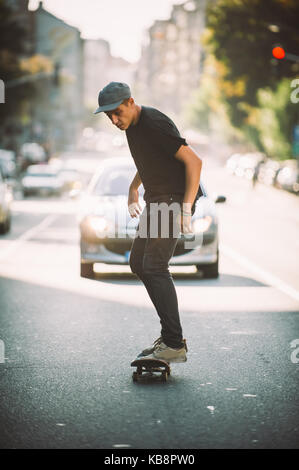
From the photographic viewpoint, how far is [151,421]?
4797 millimetres

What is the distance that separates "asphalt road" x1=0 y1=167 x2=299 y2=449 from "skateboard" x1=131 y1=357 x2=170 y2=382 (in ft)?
0.24

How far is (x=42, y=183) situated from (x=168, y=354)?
3387 cm

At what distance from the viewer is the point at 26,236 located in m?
18.9

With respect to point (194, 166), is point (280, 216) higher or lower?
lower

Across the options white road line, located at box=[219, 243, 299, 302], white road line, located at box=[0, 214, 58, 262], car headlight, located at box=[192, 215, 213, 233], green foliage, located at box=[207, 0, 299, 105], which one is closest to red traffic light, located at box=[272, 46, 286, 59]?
white road line, located at box=[0, 214, 58, 262]

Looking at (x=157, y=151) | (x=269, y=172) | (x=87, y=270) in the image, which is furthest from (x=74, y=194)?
(x=269, y=172)

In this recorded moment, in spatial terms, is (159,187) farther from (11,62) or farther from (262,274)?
(11,62)

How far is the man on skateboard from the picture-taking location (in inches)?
218

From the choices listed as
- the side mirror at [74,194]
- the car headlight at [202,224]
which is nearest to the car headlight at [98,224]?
the side mirror at [74,194]

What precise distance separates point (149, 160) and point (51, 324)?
9.49ft

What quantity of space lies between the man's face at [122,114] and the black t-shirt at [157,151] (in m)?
0.09

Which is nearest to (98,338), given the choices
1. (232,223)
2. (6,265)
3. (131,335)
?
(131,335)

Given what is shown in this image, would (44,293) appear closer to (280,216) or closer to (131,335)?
(131,335)

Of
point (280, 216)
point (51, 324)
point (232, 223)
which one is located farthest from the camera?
point (280, 216)
